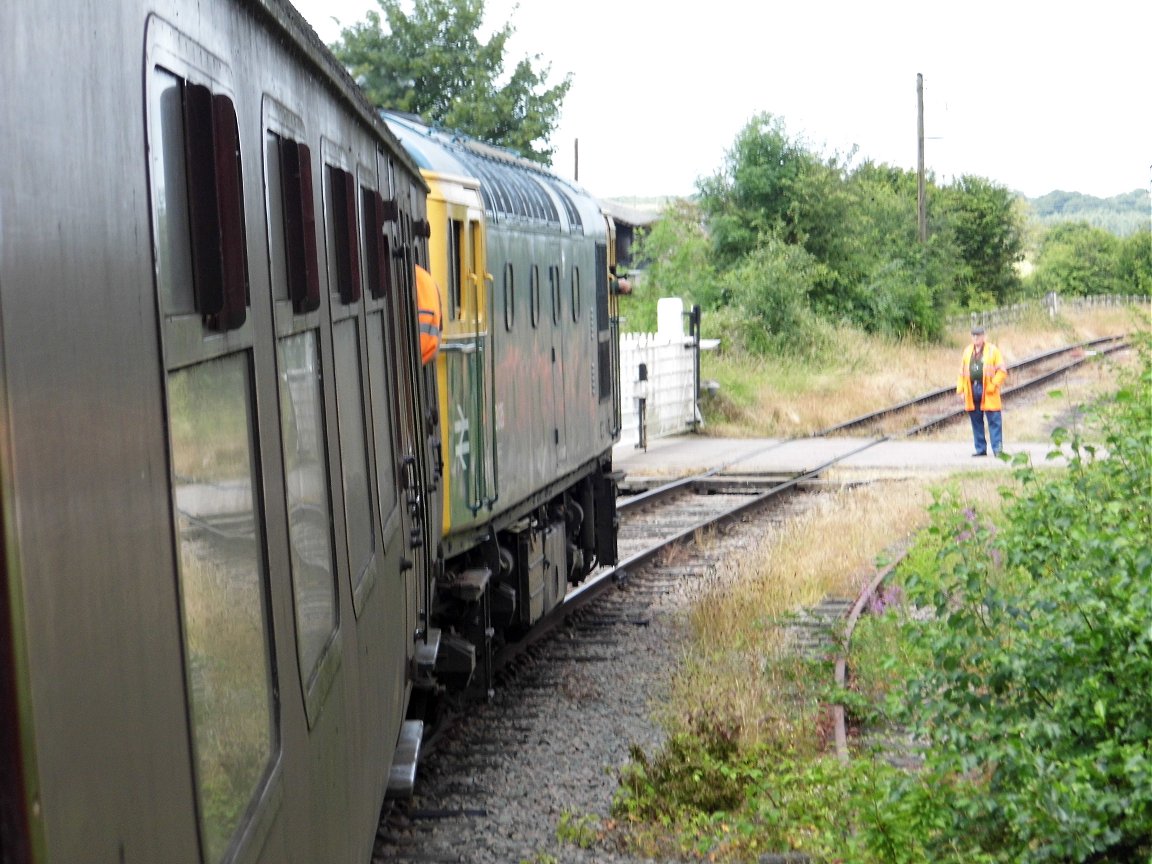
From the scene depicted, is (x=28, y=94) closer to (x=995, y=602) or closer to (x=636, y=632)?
(x=995, y=602)

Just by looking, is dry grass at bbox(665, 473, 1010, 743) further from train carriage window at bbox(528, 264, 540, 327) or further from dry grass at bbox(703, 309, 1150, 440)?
dry grass at bbox(703, 309, 1150, 440)

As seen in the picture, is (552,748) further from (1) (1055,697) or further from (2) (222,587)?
(2) (222,587)

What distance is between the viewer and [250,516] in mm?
2289

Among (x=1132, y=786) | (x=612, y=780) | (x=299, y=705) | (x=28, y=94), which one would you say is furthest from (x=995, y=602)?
(x=28, y=94)

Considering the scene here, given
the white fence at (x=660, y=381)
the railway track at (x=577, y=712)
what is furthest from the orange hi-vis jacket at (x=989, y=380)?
the railway track at (x=577, y=712)

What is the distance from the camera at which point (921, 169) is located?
44.8 metres

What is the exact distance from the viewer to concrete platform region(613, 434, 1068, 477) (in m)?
20.2

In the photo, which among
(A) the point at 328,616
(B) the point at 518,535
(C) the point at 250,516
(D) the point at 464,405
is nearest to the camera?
(C) the point at 250,516

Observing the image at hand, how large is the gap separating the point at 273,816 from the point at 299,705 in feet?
1.22

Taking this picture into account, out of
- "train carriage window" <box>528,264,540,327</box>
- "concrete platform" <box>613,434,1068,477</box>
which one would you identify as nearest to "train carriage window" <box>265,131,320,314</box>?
"train carriage window" <box>528,264,540,327</box>

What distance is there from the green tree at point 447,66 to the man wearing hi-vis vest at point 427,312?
3933cm

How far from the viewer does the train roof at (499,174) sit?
326 inches

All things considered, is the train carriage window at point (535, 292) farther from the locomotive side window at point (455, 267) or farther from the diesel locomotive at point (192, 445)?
the diesel locomotive at point (192, 445)

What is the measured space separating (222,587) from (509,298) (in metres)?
7.14
